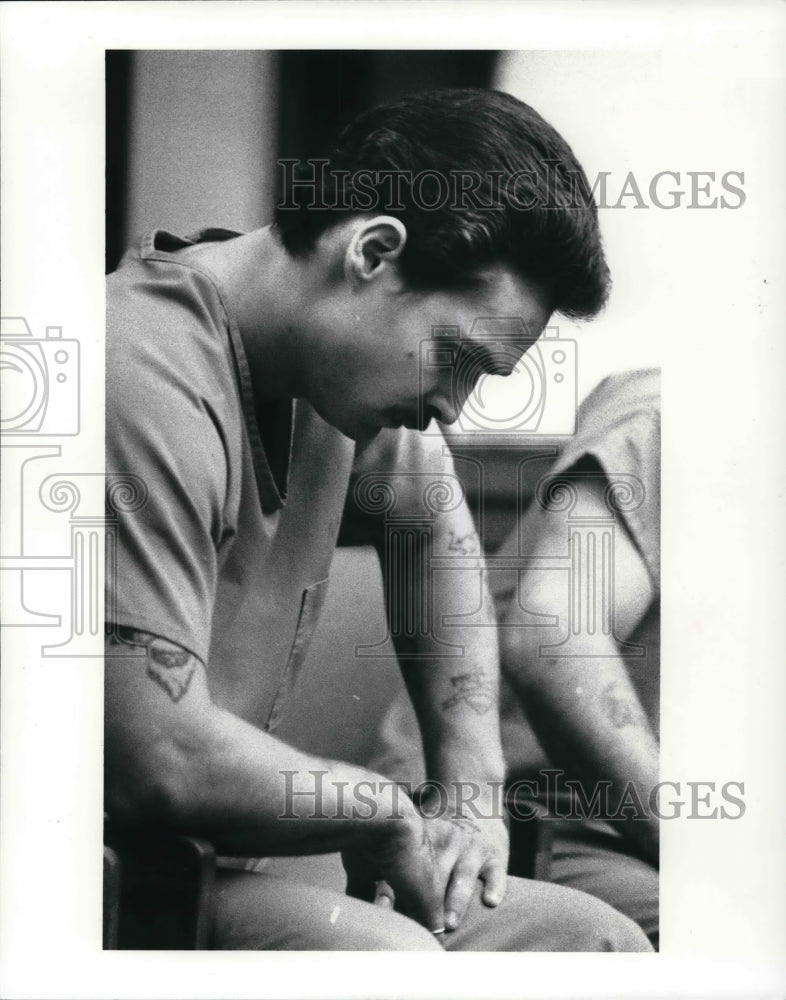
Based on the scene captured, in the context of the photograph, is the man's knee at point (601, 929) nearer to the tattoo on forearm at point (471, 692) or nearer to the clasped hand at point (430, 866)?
the clasped hand at point (430, 866)

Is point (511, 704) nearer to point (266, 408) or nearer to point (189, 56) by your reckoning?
point (266, 408)

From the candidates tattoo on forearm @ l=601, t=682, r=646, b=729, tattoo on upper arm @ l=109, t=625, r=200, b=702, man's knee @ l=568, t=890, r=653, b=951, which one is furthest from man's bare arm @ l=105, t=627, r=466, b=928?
tattoo on forearm @ l=601, t=682, r=646, b=729

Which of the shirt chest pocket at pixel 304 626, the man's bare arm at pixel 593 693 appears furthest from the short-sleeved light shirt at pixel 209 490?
the man's bare arm at pixel 593 693

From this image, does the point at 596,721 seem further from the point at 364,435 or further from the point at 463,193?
the point at 463,193

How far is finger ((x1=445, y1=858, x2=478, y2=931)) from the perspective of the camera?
2.10 m

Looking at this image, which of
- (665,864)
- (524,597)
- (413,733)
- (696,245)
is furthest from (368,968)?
(696,245)

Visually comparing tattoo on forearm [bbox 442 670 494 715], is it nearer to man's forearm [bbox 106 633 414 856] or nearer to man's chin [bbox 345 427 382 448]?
man's forearm [bbox 106 633 414 856]

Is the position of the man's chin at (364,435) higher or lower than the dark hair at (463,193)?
lower

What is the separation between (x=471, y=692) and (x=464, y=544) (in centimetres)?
24

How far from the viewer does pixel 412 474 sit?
2141mm

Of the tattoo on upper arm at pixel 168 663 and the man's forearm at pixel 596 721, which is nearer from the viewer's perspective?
the tattoo on upper arm at pixel 168 663


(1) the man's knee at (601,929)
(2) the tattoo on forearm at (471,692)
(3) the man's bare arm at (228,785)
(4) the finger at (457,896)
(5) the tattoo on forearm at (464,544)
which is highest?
(5) the tattoo on forearm at (464,544)

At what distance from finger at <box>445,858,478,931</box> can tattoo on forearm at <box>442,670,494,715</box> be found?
0.26 m

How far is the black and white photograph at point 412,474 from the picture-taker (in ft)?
6.89
